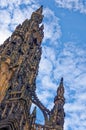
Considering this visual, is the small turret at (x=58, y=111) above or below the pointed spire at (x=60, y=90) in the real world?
below

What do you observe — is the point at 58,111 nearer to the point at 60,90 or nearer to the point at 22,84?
the point at 60,90

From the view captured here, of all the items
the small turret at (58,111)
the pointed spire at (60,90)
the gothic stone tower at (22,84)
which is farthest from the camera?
the pointed spire at (60,90)

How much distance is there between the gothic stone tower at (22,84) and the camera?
2747 cm

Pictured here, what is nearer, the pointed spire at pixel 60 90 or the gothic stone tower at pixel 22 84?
the gothic stone tower at pixel 22 84

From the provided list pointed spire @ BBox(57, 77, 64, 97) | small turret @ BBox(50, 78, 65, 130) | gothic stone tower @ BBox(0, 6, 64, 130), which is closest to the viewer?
gothic stone tower @ BBox(0, 6, 64, 130)

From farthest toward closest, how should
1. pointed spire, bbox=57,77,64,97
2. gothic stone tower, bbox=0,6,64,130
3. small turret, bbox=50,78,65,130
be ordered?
1. pointed spire, bbox=57,77,64,97
2. small turret, bbox=50,78,65,130
3. gothic stone tower, bbox=0,6,64,130

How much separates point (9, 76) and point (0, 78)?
141 centimetres

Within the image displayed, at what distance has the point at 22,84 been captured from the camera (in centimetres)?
3075

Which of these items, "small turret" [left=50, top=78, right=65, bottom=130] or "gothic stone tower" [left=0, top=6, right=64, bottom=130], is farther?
"small turret" [left=50, top=78, right=65, bottom=130]

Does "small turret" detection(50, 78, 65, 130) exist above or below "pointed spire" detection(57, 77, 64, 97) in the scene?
below

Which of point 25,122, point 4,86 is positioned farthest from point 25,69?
point 25,122

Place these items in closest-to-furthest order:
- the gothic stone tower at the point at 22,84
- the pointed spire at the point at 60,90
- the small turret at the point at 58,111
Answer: the gothic stone tower at the point at 22,84, the small turret at the point at 58,111, the pointed spire at the point at 60,90

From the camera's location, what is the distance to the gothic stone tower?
27469 mm

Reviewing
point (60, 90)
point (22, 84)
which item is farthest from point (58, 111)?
point (22, 84)
